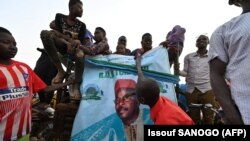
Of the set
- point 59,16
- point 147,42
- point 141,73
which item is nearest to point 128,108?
point 141,73

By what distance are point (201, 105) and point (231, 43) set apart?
380cm

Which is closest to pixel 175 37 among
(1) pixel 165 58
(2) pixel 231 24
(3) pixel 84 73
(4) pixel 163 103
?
(1) pixel 165 58

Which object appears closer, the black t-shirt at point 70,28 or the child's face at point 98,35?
the black t-shirt at point 70,28

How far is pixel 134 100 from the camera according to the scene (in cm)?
448

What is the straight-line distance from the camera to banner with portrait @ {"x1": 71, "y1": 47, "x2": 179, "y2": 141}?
4.28 m

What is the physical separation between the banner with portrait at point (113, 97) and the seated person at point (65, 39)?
188mm

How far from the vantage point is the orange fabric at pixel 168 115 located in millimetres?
2840

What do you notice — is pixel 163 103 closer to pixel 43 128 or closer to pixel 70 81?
pixel 70 81

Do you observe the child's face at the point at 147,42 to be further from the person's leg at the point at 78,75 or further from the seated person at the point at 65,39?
the person's leg at the point at 78,75

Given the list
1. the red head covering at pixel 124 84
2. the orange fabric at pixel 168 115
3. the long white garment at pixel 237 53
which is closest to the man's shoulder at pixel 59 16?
the red head covering at pixel 124 84

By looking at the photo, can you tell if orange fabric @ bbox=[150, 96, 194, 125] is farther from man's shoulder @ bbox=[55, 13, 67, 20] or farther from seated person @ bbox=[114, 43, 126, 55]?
seated person @ bbox=[114, 43, 126, 55]

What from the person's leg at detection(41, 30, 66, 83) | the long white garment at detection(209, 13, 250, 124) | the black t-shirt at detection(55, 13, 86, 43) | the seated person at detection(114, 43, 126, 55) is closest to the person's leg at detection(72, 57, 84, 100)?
the person's leg at detection(41, 30, 66, 83)

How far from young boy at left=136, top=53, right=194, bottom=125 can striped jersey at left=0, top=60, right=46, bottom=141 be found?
3.30 ft

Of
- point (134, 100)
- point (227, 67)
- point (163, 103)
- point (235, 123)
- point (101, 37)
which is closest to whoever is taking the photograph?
point (235, 123)
